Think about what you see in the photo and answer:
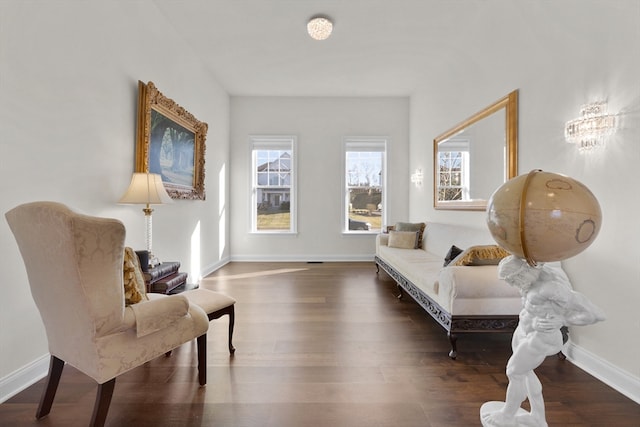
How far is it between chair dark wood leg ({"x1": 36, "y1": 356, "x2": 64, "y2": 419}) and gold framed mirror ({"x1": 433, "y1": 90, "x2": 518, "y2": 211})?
3.60 m

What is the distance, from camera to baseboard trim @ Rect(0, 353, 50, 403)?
1562 millimetres

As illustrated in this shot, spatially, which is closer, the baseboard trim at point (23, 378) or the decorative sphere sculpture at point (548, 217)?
the decorative sphere sculpture at point (548, 217)

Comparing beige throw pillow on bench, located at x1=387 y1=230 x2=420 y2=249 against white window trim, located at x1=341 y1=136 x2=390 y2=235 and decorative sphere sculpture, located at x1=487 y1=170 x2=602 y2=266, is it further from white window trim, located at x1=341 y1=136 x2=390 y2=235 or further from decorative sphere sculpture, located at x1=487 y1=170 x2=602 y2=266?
decorative sphere sculpture, located at x1=487 y1=170 x2=602 y2=266

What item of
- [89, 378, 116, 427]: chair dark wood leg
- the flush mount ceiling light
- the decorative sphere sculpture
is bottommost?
[89, 378, 116, 427]: chair dark wood leg

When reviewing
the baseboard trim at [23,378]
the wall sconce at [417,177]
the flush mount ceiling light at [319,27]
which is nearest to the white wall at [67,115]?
the baseboard trim at [23,378]

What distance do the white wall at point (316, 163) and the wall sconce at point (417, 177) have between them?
33 cm

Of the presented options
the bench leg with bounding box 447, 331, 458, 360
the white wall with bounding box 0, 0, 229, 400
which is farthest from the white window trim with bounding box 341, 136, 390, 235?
the bench leg with bounding box 447, 331, 458, 360

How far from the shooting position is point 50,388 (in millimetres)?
1458

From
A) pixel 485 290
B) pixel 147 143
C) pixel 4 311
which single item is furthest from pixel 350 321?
pixel 147 143

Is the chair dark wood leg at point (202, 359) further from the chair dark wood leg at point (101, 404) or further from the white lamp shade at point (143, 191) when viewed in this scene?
the white lamp shade at point (143, 191)

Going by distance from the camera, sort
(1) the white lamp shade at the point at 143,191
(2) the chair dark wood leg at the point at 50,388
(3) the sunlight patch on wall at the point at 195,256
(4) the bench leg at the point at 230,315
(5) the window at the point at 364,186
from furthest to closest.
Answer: (5) the window at the point at 364,186 → (3) the sunlight patch on wall at the point at 195,256 → (1) the white lamp shade at the point at 143,191 → (4) the bench leg at the point at 230,315 → (2) the chair dark wood leg at the point at 50,388

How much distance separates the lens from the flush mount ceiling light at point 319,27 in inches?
121

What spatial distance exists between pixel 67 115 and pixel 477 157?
3.86 meters

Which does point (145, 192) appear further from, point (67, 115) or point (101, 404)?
point (101, 404)
